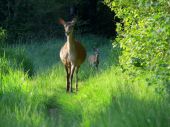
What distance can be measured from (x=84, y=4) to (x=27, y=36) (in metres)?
5.23

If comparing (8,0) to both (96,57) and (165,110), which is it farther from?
(165,110)

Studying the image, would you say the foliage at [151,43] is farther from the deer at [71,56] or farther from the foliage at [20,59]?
the foliage at [20,59]

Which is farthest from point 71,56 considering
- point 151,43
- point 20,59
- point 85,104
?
point 151,43

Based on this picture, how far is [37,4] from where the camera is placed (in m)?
30.0

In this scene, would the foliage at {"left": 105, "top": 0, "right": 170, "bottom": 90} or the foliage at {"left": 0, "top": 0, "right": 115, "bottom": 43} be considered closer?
the foliage at {"left": 105, "top": 0, "right": 170, "bottom": 90}

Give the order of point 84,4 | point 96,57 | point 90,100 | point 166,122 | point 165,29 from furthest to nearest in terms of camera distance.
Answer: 1. point 84,4
2. point 96,57
3. point 90,100
4. point 165,29
5. point 166,122

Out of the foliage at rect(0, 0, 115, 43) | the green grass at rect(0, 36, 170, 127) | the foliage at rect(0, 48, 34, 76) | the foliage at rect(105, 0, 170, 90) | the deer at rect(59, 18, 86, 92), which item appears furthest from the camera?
the foliage at rect(0, 0, 115, 43)

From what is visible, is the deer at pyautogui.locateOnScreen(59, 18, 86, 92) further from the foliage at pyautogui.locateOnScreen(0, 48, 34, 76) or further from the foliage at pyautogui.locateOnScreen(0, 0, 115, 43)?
the foliage at pyautogui.locateOnScreen(0, 0, 115, 43)

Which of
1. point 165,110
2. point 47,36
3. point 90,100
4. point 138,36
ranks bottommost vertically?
point 47,36

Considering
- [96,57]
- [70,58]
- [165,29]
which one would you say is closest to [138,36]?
[165,29]

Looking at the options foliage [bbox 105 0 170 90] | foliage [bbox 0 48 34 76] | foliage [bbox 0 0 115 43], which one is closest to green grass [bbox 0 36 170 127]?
foliage [bbox 105 0 170 90]

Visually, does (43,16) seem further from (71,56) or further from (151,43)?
(151,43)

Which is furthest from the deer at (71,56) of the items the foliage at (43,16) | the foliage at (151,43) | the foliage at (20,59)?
the foliage at (43,16)

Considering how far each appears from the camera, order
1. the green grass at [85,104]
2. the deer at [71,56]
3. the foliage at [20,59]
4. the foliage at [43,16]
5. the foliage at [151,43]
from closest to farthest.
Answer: the green grass at [85,104], the foliage at [151,43], the deer at [71,56], the foliage at [20,59], the foliage at [43,16]
